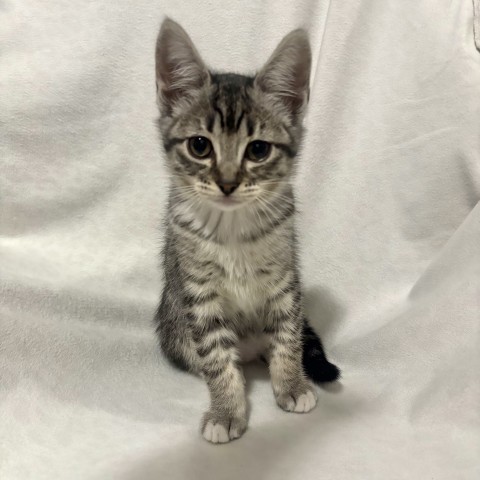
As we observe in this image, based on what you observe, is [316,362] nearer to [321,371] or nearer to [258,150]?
[321,371]

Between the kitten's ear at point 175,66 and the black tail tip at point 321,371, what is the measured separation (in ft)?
2.32

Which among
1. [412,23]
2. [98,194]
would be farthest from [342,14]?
[98,194]

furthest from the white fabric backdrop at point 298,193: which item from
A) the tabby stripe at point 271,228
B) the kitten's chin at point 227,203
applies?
the kitten's chin at point 227,203

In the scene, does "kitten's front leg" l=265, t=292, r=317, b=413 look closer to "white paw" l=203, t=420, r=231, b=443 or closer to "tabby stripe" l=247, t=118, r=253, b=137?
"white paw" l=203, t=420, r=231, b=443

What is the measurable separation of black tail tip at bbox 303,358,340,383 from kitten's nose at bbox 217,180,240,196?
1.70ft

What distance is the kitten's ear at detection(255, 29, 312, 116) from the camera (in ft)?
3.83

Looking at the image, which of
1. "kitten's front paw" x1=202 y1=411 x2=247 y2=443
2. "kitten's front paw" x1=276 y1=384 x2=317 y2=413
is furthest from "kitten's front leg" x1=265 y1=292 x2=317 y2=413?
"kitten's front paw" x1=202 y1=411 x2=247 y2=443

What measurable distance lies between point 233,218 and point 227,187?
0.50 feet

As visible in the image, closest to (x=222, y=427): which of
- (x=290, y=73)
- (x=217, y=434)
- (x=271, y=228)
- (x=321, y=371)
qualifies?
(x=217, y=434)

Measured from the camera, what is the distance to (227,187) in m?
1.11

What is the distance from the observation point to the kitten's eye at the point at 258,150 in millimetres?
1172

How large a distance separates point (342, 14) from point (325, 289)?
0.81 meters

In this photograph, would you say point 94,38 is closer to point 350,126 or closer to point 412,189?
point 350,126

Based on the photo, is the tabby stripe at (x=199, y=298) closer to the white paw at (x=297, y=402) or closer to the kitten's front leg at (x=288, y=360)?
the kitten's front leg at (x=288, y=360)
